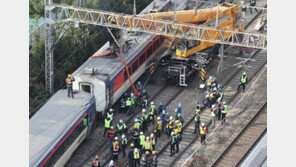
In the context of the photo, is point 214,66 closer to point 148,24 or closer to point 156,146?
point 148,24

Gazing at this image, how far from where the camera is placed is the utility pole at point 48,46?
42.2 metres

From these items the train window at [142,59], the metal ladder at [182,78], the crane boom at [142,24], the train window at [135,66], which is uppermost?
the crane boom at [142,24]

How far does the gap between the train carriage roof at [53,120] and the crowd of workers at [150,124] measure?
224 centimetres

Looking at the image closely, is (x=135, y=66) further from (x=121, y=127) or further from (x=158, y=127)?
(x=121, y=127)

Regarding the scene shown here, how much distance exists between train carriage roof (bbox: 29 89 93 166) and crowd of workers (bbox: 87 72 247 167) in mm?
2242

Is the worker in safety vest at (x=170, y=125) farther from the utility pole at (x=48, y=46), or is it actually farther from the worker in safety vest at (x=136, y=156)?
the utility pole at (x=48, y=46)

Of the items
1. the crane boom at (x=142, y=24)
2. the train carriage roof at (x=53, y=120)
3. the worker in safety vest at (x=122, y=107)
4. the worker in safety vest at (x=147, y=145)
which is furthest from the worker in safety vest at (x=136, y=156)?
the crane boom at (x=142, y=24)

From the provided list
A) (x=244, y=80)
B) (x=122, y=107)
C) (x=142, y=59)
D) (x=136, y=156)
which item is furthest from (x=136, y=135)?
(x=244, y=80)

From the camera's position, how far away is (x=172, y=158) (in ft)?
125

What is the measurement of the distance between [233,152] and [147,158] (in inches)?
223

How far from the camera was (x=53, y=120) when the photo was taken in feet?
118

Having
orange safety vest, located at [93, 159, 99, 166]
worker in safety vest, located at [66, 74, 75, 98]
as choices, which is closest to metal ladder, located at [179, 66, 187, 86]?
worker in safety vest, located at [66, 74, 75, 98]

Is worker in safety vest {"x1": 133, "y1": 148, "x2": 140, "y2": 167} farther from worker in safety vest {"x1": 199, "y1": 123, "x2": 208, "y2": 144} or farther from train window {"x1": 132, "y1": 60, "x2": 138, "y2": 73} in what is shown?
train window {"x1": 132, "y1": 60, "x2": 138, "y2": 73}

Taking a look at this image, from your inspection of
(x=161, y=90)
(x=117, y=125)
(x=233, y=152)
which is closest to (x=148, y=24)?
(x=161, y=90)
